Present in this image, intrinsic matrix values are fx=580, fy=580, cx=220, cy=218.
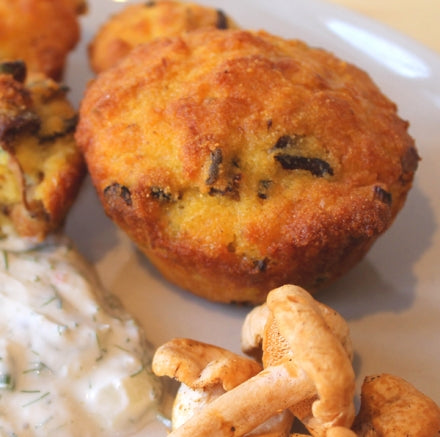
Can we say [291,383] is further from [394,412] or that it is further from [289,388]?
[394,412]

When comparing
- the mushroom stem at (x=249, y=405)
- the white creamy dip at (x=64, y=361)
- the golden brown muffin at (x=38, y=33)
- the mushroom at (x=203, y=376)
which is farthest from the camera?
the golden brown muffin at (x=38, y=33)

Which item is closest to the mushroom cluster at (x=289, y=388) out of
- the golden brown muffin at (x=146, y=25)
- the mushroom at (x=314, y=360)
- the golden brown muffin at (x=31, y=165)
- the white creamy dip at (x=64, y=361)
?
the mushroom at (x=314, y=360)

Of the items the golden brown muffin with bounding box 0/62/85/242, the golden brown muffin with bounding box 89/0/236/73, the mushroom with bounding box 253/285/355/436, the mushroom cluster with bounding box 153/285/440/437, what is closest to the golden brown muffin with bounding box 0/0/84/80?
the golden brown muffin with bounding box 89/0/236/73

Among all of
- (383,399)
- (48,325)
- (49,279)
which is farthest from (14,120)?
(383,399)

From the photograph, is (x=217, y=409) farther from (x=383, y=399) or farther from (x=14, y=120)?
(x=14, y=120)

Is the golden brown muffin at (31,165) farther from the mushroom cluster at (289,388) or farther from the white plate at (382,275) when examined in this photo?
the mushroom cluster at (289,388)

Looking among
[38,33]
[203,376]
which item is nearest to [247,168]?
[203,376]
